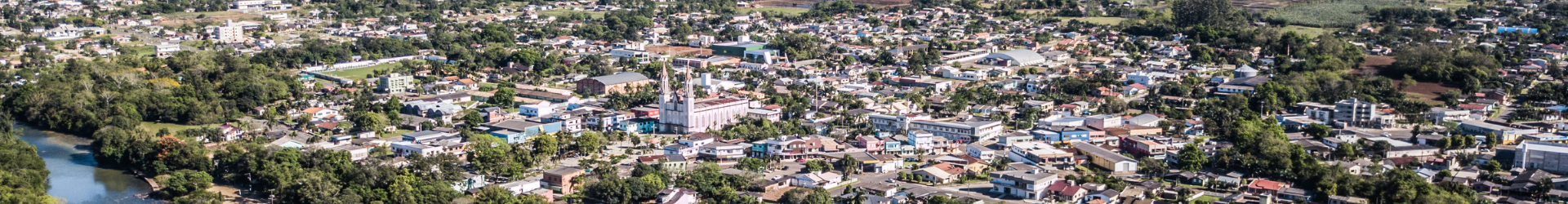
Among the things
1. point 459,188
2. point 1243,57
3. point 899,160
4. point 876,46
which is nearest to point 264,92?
point 459,188

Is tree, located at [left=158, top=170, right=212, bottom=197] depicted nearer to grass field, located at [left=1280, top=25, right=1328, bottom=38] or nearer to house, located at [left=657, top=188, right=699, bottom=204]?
house, located at [left=657, top=188, right=699, bottom=204]

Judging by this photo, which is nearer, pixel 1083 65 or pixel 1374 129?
pixel 1374 129

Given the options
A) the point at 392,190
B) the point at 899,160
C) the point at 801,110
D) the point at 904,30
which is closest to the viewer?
the point at 392,190

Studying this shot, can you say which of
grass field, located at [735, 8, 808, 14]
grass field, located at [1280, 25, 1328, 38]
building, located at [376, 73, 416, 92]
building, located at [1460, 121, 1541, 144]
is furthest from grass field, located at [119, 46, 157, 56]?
grass field, located at [1280, 25, 1328, 38]

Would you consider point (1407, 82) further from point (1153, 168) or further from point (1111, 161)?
point (1153, 168)

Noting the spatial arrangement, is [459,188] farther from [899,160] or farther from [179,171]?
[899,160]
